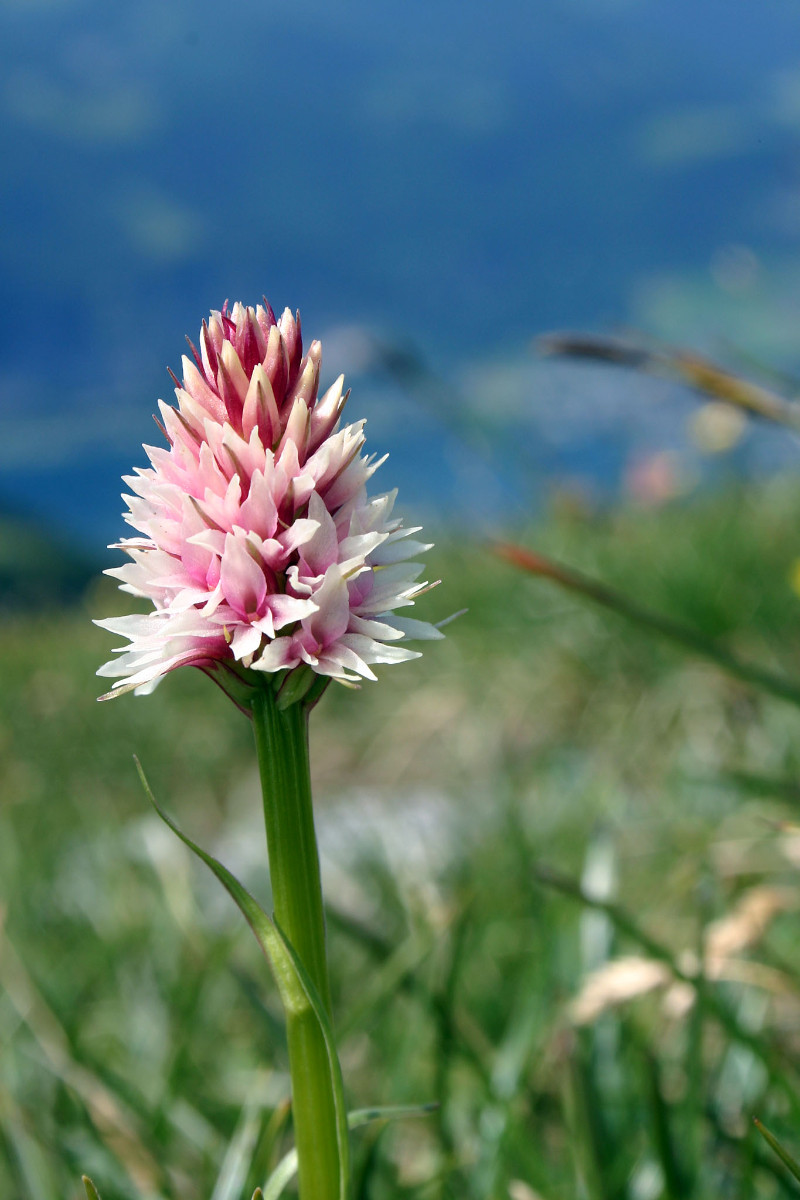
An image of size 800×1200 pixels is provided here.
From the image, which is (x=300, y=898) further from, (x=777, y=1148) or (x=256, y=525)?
(x=777, y=1148)

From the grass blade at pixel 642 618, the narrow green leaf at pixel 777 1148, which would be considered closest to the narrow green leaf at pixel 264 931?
the narrow green leaf at pixel 777 1148

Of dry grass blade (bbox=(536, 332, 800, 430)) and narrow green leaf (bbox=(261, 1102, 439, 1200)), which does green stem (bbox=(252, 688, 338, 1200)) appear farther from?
dry grass blade (bbox=(536, 332, 800, 430))

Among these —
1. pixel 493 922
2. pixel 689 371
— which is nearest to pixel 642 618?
pixel 689 371

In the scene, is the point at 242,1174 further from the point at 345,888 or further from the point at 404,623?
the point at 345,888

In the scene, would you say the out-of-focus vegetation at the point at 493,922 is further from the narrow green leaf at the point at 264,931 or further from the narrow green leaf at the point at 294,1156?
the narrow green leaf at the point at 264,931

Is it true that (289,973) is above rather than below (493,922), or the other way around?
above

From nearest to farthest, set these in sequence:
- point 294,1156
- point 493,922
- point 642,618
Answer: point 294,1156 → point 642,618 → point 493,922
